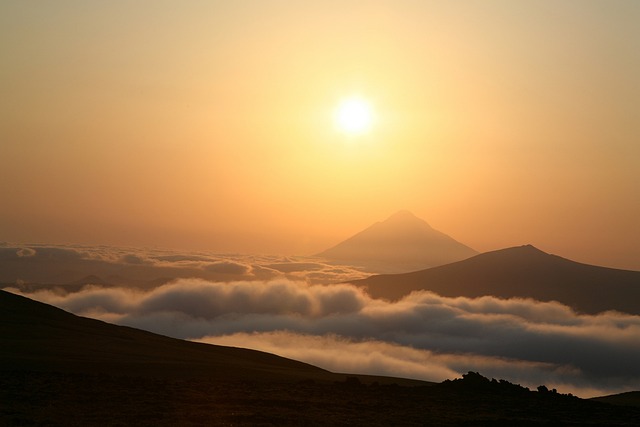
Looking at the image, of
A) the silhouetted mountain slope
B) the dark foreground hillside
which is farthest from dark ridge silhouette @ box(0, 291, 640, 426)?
the silhouetted mountain slope

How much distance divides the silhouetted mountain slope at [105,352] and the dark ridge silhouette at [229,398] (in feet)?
0.68

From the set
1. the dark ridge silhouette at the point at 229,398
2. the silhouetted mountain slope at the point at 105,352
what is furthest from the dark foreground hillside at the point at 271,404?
the silhouetted mountain slope at the point at 105,352

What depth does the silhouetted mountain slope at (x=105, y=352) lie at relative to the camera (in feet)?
166

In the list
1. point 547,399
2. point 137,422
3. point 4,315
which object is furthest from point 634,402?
point 4,315

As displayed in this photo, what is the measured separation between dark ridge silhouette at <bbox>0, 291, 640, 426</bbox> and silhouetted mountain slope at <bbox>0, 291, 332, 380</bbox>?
21 centimetres

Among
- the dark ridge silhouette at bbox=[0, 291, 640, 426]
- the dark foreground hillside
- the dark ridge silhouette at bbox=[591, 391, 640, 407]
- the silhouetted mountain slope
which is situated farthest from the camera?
the silhouetted mountain slope

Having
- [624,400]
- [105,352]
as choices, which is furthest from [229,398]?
[624,400]

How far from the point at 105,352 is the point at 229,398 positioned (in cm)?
2636

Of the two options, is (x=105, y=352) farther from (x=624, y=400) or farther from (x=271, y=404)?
(x=624, y=400)

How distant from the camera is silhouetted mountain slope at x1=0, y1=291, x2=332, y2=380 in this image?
5053 centimetres

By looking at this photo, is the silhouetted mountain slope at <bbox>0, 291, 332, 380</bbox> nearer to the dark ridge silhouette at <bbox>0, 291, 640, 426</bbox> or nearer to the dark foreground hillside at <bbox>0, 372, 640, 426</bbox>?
the dark ridge silhouette at <bbox>0, 291, 640, 426</bbox>

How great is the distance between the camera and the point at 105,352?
62.2 m

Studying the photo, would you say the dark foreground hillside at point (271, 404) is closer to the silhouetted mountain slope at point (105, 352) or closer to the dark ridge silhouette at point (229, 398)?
the dark ridge silhouette at point (229, 398)

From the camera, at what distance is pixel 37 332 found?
7338 centimetres
